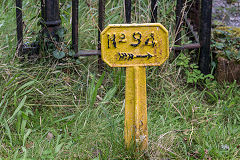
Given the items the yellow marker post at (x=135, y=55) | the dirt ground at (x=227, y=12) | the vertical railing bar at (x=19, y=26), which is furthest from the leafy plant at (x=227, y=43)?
the vertical railing bar at (x=19, y=26)

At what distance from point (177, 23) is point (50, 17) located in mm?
1108

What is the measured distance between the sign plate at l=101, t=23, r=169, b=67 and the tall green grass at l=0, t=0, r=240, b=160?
50cm

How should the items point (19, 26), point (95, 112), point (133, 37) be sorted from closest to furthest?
point (133, 37) → point (95, 112) → point (19, 26)

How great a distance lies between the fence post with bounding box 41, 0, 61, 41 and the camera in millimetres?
2627

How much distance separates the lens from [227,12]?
149 inches

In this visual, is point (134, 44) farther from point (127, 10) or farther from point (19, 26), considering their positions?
point (19, 26)

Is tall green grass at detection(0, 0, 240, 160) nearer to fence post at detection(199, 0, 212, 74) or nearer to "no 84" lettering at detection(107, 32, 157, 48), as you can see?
fence post at detection(199, 0, 212, 74)

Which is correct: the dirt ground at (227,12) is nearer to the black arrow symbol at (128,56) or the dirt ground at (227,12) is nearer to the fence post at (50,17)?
the fence post at (50,17)

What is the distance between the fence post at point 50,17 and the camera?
263cm

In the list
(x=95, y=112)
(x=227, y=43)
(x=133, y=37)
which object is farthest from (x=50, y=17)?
(x=227, y=43)

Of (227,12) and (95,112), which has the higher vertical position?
(227,12)

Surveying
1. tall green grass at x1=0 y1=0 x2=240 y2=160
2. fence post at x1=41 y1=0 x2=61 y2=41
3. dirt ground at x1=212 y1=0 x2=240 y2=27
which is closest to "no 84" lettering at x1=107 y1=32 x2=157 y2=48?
tall green grass at x1=0 y1=0 x2=240 y2=160

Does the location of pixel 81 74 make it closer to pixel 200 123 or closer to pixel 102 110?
pixel 102 110

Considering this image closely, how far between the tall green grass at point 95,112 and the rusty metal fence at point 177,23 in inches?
5.4
